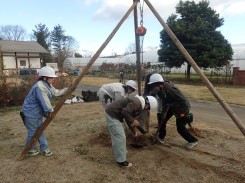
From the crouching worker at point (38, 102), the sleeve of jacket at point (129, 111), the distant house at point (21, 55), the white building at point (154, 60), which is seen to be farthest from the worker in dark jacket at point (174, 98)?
the distant house at point (21, 55)

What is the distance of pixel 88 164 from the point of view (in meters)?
5.16

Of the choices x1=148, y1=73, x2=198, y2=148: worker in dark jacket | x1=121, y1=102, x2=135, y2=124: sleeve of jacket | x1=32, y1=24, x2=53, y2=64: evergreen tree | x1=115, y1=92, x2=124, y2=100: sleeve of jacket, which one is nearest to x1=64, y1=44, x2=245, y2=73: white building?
x1=32, y1=24, x2=53, y2=64: evergreen tree

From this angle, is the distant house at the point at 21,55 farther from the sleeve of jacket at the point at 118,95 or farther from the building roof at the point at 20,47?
the sleeve of jacket at the point at 118,95

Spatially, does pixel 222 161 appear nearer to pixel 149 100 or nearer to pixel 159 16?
pixel 149 100

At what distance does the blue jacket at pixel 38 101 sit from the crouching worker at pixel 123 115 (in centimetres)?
120

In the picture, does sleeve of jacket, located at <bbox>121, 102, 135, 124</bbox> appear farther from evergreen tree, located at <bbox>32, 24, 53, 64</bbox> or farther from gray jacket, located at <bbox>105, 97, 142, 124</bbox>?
evergreen tree, located at <bbox>32, 24, 53, 64</bbox>

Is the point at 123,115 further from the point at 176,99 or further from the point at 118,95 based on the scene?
the point at 176,99

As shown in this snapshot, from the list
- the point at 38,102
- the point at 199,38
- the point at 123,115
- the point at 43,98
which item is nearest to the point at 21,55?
the point at 199,38

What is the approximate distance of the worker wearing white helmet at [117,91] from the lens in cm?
535

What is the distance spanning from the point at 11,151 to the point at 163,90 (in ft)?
11.0

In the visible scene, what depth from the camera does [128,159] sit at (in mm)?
5336

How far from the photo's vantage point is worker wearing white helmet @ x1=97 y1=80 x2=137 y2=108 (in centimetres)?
535

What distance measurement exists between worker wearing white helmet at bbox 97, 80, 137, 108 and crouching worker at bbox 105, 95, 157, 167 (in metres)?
0.47

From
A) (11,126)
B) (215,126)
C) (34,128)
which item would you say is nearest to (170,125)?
(215,126)
